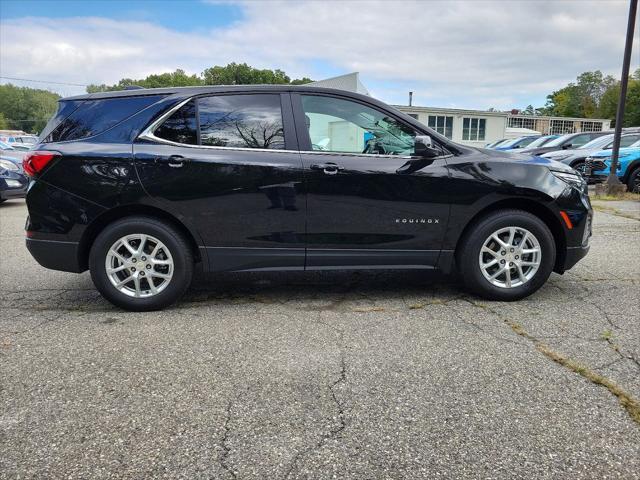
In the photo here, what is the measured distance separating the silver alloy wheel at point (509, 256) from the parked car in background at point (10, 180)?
32.7ft

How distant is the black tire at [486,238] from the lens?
4113mm

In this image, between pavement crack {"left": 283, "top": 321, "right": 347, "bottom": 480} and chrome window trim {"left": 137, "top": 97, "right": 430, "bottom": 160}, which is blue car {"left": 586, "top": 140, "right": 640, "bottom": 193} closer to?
chrome window trim {"left": 137, "top": 97, "right": 430, "bottom": 160}

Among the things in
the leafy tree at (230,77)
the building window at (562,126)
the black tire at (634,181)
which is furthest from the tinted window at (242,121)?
the leafy tree at (230,77)

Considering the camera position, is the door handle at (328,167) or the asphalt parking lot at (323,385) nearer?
the asphalt parking lot at (323,385)

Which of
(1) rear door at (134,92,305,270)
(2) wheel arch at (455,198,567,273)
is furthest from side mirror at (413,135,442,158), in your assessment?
(1) rear door at (134,92,305,270)

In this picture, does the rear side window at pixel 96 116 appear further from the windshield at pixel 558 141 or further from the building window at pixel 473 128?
the building window at pixel 473 128

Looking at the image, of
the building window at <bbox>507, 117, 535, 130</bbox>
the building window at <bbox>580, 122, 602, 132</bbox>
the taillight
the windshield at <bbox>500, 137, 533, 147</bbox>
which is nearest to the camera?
the taillight

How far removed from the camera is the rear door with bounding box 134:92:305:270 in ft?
12.6

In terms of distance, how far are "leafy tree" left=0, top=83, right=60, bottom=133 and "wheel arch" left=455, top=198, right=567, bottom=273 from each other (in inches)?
5253

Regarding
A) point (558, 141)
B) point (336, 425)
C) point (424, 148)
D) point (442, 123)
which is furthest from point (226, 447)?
point (442, 123)

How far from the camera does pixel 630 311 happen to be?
4.01m

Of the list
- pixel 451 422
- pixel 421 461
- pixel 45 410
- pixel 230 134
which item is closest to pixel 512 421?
pixel 451 422

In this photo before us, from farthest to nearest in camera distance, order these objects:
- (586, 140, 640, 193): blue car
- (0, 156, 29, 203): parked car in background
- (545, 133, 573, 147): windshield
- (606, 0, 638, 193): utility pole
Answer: (545, 133, 573, 147): windshield
(586, 140, 640, 193): blue car
(606, 0, 638, 193): utility pole
(0, 156, 29, 203): parked car in background

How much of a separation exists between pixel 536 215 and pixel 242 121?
8.68 feet
